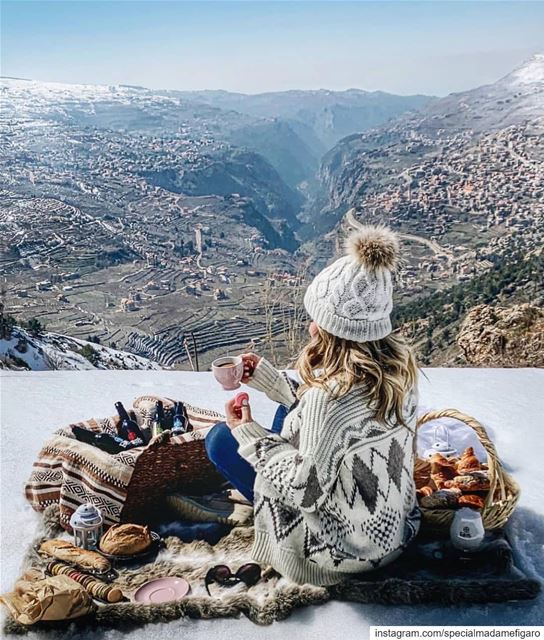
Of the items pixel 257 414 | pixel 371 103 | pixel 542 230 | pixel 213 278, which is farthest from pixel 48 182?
pixel 371 103

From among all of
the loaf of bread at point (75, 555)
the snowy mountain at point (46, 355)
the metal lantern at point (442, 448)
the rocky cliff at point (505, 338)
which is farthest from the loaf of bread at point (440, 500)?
the snowy mountain at point (46, 355)

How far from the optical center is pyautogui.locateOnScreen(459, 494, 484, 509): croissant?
2164 mm

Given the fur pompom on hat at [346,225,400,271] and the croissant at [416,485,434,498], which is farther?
the croissant at [416,485,434,498]

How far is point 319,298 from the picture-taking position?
1.67 meters

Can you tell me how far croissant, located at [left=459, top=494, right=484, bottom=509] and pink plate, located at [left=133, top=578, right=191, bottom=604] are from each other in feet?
3.02

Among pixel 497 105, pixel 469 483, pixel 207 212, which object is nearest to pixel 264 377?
pixel 469 483

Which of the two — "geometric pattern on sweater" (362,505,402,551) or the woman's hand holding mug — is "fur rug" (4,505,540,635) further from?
the woman's hand holding mug

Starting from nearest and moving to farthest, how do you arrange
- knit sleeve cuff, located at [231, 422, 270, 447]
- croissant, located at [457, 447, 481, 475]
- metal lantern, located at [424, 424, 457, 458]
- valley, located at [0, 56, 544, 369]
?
knit sleeve cuff, located at [231, 422, 270, 447] → croissant, located at [457, 447, 481, 475] → metal lantern, located at [424, 424, 457, 458] → valley, located at [0, 56, 544, 369]

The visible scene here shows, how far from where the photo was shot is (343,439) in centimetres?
164

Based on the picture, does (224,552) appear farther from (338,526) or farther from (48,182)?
(48,182)

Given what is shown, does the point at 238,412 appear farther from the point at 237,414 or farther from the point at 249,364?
the point at 249,364

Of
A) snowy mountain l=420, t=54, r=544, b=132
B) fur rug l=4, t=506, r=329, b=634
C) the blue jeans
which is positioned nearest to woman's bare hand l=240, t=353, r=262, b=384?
the blue jeans

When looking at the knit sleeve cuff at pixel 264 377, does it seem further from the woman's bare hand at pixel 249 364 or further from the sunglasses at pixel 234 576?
the sunglasses at pixel 234 576

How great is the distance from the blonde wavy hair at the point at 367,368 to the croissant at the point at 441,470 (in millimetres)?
724
